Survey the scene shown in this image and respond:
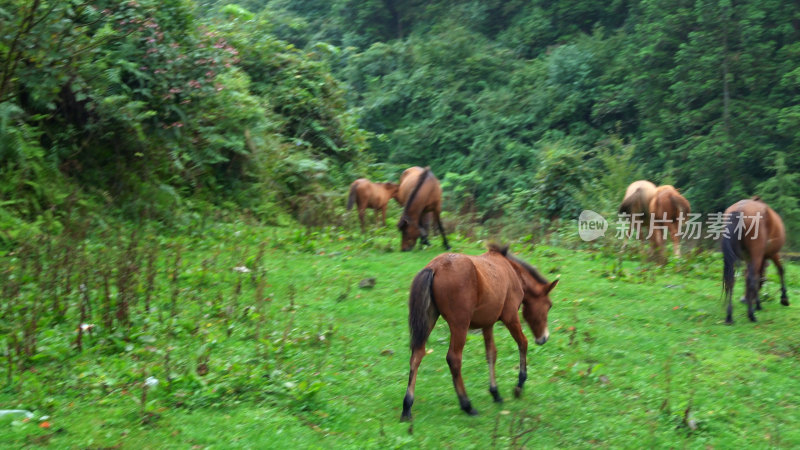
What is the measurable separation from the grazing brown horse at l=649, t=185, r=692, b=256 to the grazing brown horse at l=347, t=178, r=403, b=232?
5.65m

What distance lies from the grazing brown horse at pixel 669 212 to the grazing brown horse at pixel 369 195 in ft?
18.5

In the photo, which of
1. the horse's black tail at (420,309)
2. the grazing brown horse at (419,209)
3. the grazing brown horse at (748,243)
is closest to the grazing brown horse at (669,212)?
the grazing brown horse at (748,243)

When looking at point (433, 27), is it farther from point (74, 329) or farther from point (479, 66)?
point (74, 329)

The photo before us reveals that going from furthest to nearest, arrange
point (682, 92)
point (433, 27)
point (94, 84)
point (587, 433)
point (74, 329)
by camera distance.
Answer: point (433, 27) < point (682, 92) < point (94, 84) < point (74, 329) < point (587, 433)

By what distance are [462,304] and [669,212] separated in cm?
860

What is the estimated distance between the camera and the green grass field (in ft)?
19.5

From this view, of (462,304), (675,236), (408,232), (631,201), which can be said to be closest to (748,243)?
(675,236)

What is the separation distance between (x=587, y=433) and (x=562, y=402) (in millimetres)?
641

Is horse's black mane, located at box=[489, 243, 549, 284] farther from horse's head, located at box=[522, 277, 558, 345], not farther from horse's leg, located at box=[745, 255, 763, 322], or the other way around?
horse's leg, located at box=[745, 255, 763, 322]

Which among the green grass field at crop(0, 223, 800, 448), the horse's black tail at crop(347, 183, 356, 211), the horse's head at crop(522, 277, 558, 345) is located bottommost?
the green grass field at crop(0, 223, 800, 448)

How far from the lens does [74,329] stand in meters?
7.73

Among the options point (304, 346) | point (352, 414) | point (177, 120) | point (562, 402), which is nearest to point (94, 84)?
point (177, 120)

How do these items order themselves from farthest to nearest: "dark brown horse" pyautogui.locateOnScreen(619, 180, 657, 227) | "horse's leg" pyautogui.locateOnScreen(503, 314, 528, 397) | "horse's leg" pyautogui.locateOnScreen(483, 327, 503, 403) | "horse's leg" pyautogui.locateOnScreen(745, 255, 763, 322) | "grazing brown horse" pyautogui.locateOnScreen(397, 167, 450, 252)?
"dark brown horse" pyautogui.locateOnScreen(619, 180, 657, 227), "grazing brown horse" pyautogui.locateOnScreen(397, 167, 450, 252), "horse's leg" pyautogui.locateOnScreen(745, 255, 763, 322), "horse's leg" pyautogui.locateOnScreen(503, 314, 528, 397), "horse's leg" pyautogui.locateOnScreen(483, 327, 503, 403)

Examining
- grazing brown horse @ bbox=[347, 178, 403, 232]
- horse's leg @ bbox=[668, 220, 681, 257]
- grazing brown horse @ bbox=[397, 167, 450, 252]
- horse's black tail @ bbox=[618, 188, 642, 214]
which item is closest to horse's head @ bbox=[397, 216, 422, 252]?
grazing brown horse @ bbox=[397, 167, 450, 252]
